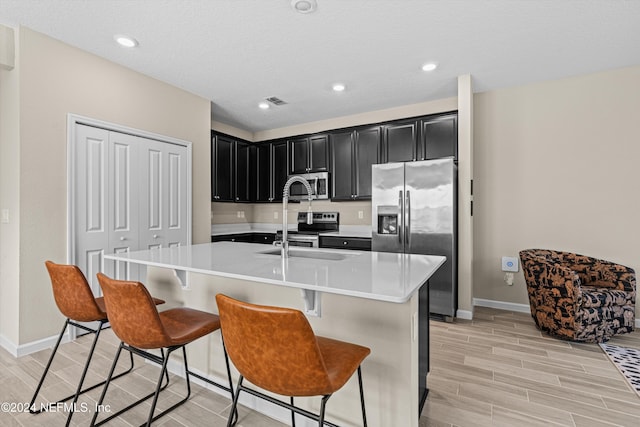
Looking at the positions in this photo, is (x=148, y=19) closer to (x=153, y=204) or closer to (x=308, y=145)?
(x=153, y=204)

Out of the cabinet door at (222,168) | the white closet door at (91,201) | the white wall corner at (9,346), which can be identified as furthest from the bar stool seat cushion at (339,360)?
the cabinet door at (222,168)

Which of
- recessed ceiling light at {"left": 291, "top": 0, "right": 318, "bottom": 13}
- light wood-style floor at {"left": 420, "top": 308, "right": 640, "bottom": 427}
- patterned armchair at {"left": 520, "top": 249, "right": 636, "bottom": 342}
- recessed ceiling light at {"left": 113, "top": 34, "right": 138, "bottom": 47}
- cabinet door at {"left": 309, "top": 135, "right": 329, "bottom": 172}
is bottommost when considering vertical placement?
light wood-style floor at {"left": 420, "top": 308, "right": 640, "bottom": 427}

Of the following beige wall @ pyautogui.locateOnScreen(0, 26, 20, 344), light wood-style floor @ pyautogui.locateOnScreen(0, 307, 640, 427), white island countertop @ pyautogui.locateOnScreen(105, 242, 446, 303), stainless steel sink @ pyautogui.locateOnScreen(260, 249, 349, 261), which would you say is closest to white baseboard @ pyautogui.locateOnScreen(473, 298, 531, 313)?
light wood-style floor @ pyautogui.locateOnScreen(0, 307, 640, 427)

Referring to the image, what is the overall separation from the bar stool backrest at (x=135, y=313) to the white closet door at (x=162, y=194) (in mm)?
2140

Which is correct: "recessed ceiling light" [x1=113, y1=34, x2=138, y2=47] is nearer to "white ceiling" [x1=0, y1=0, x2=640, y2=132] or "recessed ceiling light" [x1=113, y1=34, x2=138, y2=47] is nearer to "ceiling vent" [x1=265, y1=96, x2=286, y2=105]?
"white ceiling" [x1=0, y1=0, x2=640, y2=132]

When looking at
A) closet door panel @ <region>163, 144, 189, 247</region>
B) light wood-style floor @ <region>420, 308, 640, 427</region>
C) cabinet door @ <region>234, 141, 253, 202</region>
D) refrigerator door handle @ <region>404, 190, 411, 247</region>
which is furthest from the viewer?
cabinet door @ <region>234, 141, 253, 202</region>

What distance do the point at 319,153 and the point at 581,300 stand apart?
357 centimetres

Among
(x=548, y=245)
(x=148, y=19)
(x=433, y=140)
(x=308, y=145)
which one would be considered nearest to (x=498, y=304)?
(x=548, y=245)

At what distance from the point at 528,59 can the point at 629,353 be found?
9.13 ft

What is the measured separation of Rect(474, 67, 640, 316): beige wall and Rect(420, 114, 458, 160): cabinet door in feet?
1.18

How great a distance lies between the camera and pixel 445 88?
3.80m

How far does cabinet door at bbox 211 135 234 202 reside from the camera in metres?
4.69

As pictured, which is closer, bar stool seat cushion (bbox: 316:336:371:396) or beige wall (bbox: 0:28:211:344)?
bar stool seat cushion (bbox: 316:336:371:396)

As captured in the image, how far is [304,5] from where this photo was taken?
2270 millimetres
